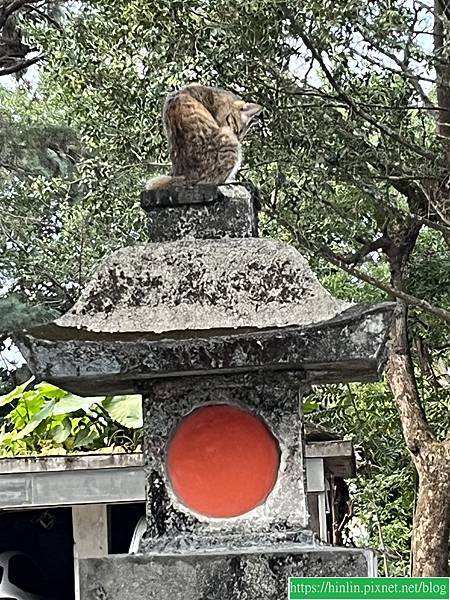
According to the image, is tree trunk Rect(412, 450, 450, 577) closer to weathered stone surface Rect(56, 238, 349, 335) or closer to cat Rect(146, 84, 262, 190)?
cat Rect(146, 84, 262, 190)

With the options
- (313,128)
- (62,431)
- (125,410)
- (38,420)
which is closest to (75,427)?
(62,431)

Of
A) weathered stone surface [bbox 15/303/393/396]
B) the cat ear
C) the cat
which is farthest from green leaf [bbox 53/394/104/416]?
weathered stone surface [bbox 15/303/393/396]

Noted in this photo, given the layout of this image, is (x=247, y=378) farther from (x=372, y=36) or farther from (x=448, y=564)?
(x=448, y=564)

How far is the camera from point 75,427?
5.02 meters

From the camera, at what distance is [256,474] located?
3.20m

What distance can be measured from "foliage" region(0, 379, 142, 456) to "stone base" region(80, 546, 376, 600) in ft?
6.09

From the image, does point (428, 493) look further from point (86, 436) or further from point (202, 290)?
point (202, 290)

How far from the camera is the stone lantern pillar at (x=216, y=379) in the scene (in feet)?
9.84

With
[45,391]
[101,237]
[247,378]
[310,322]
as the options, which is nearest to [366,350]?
[310,322]

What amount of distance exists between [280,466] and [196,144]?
47.9 inches

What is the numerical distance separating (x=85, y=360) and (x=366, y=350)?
869 millimetres

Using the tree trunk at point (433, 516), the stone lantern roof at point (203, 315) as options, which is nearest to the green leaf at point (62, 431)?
the stone lantern roof at point (203, 315)

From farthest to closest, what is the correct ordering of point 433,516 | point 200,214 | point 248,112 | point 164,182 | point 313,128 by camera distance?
point 433,516 → point 313,128 → point 248,112 → point 164,182 → point 200,214

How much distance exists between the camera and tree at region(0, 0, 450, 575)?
602 cm
